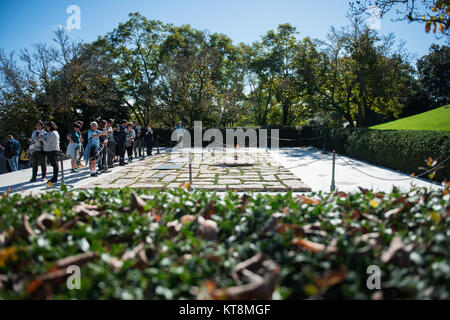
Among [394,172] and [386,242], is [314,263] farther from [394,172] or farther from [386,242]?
[394,172]

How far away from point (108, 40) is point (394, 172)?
3197 cm

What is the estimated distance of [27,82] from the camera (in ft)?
64.7

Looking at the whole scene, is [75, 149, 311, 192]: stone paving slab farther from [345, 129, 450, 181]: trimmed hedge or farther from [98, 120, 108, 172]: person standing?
[345, 129, 450, 181]: trimmed hedge

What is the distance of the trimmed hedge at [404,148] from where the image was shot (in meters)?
7.90

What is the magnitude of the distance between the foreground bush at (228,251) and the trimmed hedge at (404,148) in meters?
6.06

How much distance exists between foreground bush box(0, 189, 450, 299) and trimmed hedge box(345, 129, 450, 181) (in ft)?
19.9

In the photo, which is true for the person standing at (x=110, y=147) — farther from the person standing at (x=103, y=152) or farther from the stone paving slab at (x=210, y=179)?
the stone paving slab at (x=210, y=179)

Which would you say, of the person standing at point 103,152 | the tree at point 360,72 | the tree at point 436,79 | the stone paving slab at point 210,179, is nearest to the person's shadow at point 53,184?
the person standing at point 103,152

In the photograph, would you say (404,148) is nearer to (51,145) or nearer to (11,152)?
(51,145)

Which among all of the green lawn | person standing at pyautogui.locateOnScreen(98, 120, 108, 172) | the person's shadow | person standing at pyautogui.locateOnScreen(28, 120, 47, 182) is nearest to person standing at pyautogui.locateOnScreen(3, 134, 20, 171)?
the person's shadow

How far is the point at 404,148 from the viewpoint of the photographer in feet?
31.1

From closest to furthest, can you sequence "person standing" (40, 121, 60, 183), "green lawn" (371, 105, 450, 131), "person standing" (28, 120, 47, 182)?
"person standing" (40, 121, 60, 183) < "person standing" (28, 120, 47, 182) < "green lawn" (371, 105, 450, 131)

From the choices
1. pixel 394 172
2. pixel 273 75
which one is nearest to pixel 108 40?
pixel 273 75

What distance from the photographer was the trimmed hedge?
25.9ft
